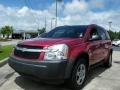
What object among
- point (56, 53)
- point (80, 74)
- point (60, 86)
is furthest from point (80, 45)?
point (60, 86)

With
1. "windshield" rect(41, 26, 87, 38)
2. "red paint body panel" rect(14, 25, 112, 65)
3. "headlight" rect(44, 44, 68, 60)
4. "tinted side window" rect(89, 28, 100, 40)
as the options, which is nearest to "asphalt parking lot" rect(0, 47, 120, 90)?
"red paint body panel" rect(14, 25, 112, 65)

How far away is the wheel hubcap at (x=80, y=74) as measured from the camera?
6116 millimetres

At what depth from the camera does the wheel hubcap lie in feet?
20.1

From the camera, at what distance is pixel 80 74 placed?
6281 millimetres

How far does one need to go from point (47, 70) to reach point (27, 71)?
22.4 inches

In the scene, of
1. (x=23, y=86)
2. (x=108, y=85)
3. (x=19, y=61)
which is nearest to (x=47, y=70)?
(x=19, y=61)

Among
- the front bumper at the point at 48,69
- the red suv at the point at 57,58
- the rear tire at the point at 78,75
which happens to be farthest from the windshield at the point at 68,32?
the front bumper at the point at 48,69

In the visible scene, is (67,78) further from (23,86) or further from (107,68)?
(107,68)

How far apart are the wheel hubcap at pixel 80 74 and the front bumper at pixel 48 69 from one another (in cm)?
57

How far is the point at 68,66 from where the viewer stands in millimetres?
5547

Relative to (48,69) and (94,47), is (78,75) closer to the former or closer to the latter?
(48,69)

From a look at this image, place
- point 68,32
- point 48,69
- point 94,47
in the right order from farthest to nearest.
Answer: point 68,32, point 94,47, point 48,69

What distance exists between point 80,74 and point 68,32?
1.49 m

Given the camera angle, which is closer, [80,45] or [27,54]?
[27,54]
